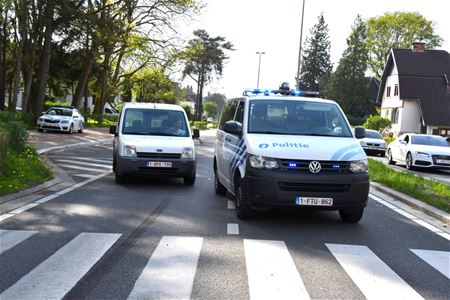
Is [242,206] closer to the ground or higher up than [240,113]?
closer to the ground

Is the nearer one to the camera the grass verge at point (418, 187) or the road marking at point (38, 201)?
the road marking at point (38, 201)

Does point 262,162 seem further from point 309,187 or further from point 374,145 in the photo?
point 374,145

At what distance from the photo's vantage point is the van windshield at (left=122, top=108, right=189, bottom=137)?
12.7 metres

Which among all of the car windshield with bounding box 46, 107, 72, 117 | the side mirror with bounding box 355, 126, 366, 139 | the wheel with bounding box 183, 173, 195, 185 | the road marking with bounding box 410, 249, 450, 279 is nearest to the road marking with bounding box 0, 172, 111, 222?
the wheel with bounding box 183, 173, 195, 185

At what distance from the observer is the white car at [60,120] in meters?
30.7

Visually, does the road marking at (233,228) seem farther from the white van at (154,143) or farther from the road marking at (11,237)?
the white van at (154,143)

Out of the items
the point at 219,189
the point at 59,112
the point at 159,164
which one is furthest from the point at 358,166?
the point at 59,112

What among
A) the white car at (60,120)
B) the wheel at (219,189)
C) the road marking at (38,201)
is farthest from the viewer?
the white car at (60,120)

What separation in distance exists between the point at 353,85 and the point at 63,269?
72633 millimetres

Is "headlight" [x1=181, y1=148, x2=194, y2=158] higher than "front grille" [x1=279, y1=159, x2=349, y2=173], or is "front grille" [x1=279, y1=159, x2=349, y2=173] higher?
"front grille" [x1=279, y1=159, x2=349, y2=173]

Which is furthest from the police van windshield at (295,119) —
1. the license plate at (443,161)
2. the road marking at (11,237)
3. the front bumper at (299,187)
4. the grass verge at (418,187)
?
the license plate at (443,161)

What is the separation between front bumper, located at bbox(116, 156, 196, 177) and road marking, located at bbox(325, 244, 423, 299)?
5402 mm

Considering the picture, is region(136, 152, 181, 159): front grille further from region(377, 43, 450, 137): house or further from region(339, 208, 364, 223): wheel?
region(377, 43, 450, 137): house

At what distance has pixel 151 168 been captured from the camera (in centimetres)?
1162
